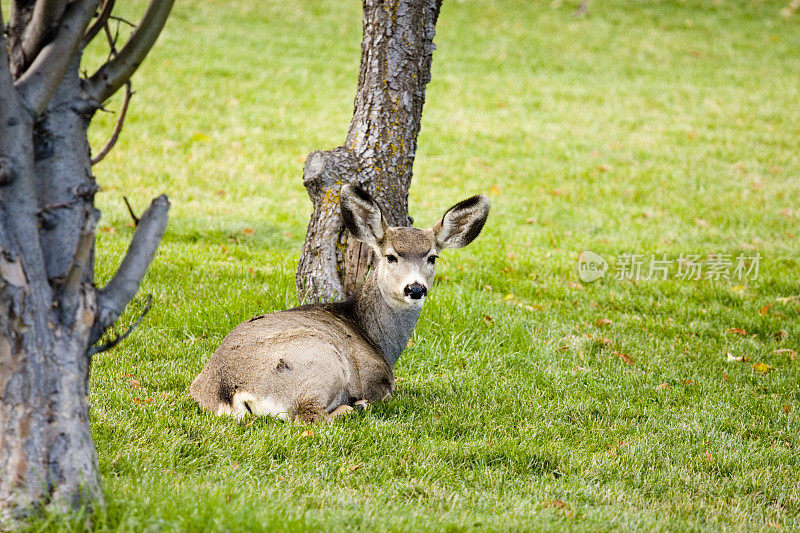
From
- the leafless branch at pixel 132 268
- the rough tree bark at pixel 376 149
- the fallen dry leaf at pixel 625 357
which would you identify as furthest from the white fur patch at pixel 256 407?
the fallen dry leaf at pixel 625 357

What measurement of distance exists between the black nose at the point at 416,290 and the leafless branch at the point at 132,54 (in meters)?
2.41

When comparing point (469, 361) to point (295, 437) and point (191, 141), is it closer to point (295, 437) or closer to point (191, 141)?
point (295, 437)

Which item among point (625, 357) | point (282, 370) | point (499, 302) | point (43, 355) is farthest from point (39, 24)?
point (499, 302)

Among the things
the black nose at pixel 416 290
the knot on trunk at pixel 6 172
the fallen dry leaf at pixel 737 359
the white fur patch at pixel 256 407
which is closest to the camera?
the knot on trunk at pixel 6 172

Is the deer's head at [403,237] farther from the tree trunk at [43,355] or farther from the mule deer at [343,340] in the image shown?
the tree trunk at [43,355]

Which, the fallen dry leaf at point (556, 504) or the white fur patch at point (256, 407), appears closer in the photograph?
the fallen dry leaf at point (556, 504)

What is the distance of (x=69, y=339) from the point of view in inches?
126

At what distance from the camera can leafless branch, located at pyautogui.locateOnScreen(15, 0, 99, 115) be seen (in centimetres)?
314

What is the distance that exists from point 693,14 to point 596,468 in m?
28.2

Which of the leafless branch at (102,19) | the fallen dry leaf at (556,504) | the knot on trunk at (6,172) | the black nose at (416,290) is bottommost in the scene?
the fallen dry leaf at (556,504)

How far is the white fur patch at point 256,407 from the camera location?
485 cm

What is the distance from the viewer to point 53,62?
10.3ft

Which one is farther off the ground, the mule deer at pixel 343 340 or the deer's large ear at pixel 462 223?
the deer's large ear at pixel 462 223

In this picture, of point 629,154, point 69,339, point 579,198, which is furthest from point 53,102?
point 629,154
